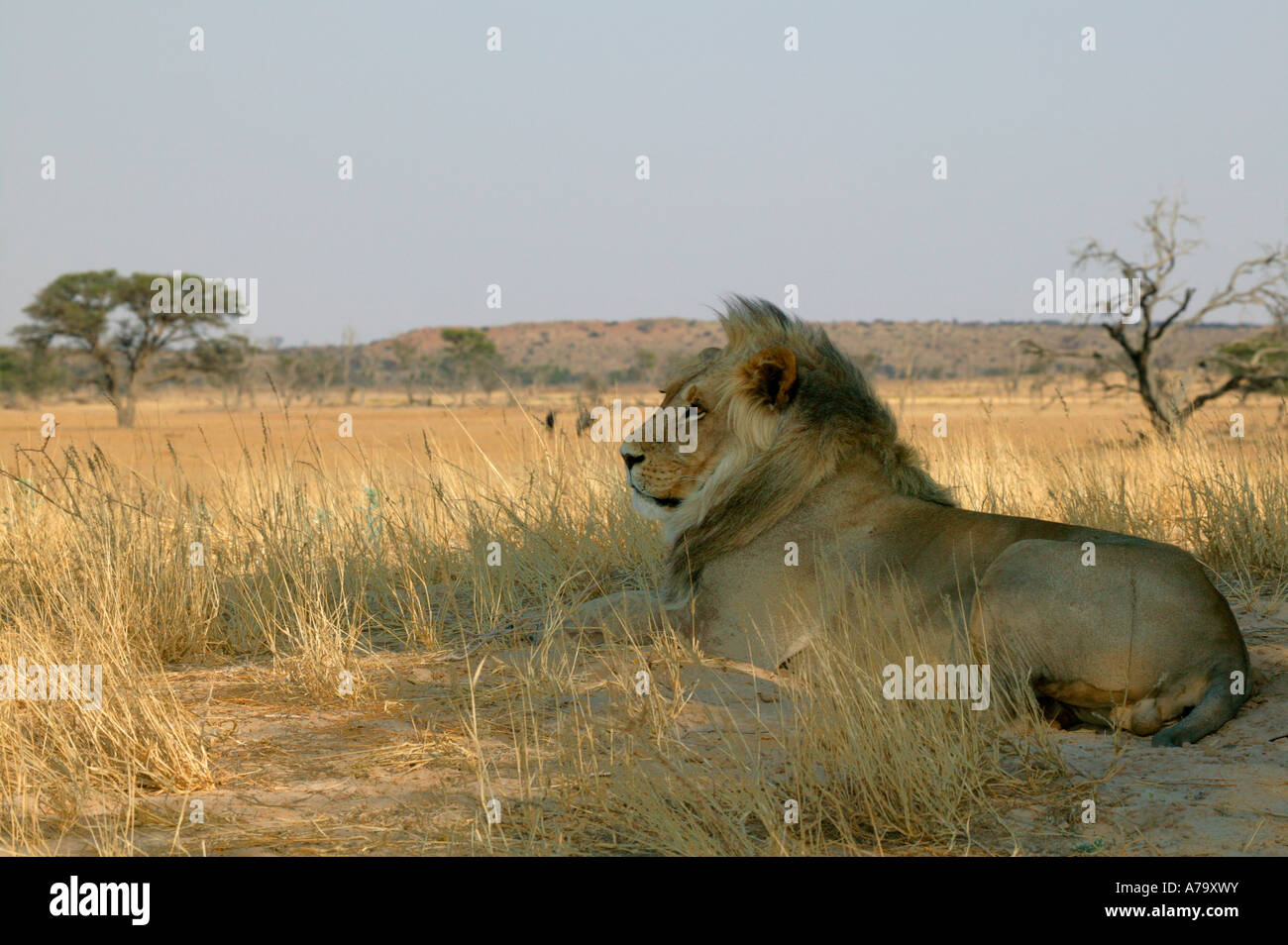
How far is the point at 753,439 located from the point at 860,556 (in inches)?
27.7

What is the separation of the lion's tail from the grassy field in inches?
3.1

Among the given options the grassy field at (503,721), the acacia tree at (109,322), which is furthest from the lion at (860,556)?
the acacia tree at (109,322)

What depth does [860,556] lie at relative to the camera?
5.17 meters

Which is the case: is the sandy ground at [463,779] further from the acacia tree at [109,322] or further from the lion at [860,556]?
the acacia tree at [109,322]

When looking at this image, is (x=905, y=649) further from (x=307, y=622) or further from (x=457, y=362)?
(x=457, y=362)

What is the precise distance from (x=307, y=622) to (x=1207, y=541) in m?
5.00

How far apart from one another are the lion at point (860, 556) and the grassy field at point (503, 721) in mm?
174

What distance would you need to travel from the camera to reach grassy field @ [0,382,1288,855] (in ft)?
11.7

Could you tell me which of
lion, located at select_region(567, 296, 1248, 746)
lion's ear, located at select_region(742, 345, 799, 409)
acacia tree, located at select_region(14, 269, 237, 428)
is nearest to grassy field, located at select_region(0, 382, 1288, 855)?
lion, located at select_region(567, 296, 1248, 746)

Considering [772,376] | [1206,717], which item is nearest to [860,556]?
[772,376]

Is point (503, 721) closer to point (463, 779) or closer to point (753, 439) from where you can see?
point (463, 779)

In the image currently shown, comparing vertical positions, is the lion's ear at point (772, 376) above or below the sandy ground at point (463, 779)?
above

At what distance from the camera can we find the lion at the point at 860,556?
4.42 metres
